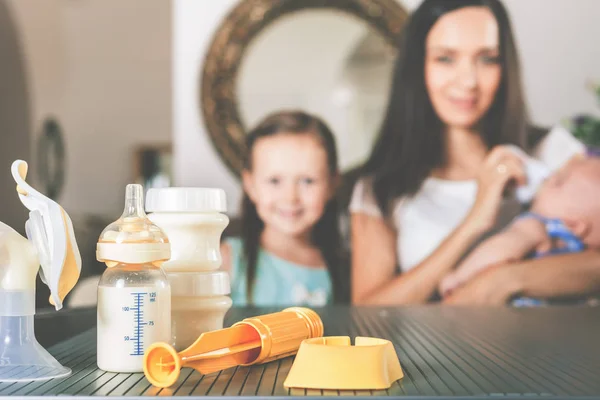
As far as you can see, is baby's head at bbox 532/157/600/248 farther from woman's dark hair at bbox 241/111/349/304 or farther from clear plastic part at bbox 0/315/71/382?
clear plastic part at bbox 0/315/71/382

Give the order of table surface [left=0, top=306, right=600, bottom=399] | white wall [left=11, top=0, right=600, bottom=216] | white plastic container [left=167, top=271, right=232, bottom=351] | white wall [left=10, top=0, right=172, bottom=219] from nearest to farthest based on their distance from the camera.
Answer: table surface [left=0, top=306, right=600, bottom=399], white plastic container [left=167, top=271, right=232, bottom=351], white wall [left=11, top=0, right=600, bottom=216], white wall [left=10, top=0, right=172, bottom=219]

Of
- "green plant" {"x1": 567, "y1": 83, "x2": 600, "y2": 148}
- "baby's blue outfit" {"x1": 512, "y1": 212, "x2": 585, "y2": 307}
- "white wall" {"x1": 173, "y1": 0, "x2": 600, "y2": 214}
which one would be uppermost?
"white wall" {"x1": 173, "y1": 0, "x2": 600, "y2": 214}

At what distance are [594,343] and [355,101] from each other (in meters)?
1.25

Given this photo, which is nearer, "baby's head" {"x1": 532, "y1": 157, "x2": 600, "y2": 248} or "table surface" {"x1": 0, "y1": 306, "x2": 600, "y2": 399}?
"table surface" {"x1": 0, "y1": 306, "x2": 600, "y2": 399}

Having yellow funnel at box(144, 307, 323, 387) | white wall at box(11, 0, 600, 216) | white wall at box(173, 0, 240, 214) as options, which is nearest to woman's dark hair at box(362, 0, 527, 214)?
white wall at box(173, 0, 240, 214)

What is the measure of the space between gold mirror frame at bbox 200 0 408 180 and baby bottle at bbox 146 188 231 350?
1.28m

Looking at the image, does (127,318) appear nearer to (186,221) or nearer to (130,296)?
(130,296)

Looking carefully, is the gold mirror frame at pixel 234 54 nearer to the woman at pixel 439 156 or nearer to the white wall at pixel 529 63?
the white wall at pixel 529 63

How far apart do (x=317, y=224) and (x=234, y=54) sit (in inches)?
22.6

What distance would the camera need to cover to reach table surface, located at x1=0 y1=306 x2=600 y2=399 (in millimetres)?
618

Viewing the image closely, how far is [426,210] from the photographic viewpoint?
2045mm

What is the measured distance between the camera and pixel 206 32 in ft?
6.97

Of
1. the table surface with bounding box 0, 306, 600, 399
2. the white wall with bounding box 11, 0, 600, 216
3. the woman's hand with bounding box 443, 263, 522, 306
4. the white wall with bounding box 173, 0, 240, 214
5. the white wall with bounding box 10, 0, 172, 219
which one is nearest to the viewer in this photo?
the table surface with bounding box 0, 306, 600, 399

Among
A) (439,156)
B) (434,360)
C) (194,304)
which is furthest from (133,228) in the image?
(439,156)
